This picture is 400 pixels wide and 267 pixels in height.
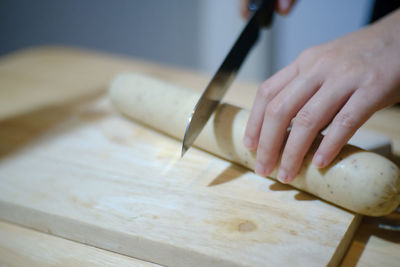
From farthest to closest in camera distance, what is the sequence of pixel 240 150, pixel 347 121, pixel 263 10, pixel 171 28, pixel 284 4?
pixel 171 28 < pixel 284 4 < pixel 263 10 < pixel 240 150 < pixel 347 121

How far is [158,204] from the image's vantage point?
1.24 metres

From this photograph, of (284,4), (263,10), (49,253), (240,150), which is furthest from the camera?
(284,4)

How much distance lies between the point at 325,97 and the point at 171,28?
2.98 m

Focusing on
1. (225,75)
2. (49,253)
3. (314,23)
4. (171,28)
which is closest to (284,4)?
(225,75)

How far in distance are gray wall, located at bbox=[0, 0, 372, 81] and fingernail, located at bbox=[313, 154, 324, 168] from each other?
2.33 meters

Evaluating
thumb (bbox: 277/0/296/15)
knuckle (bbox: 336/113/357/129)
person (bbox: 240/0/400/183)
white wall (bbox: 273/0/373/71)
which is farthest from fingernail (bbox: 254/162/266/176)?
white wall (bbox: 273/0/373/71)

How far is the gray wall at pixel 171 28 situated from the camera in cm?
320

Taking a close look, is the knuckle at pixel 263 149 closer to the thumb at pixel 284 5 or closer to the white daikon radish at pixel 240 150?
the white daikon radish at pixel 240 150

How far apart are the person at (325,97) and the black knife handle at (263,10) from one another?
1.63 feet

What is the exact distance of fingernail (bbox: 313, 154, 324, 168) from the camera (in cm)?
111

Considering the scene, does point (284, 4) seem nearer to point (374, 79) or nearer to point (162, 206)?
point (374, 79)

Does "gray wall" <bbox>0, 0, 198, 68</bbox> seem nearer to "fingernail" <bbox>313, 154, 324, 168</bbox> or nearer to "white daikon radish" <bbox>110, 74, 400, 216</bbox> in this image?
"white daikon radish" <bbox>110, 74, 400, 216</bbox>

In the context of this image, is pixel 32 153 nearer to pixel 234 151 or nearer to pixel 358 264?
pixel 234 151

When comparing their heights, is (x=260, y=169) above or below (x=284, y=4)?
below
